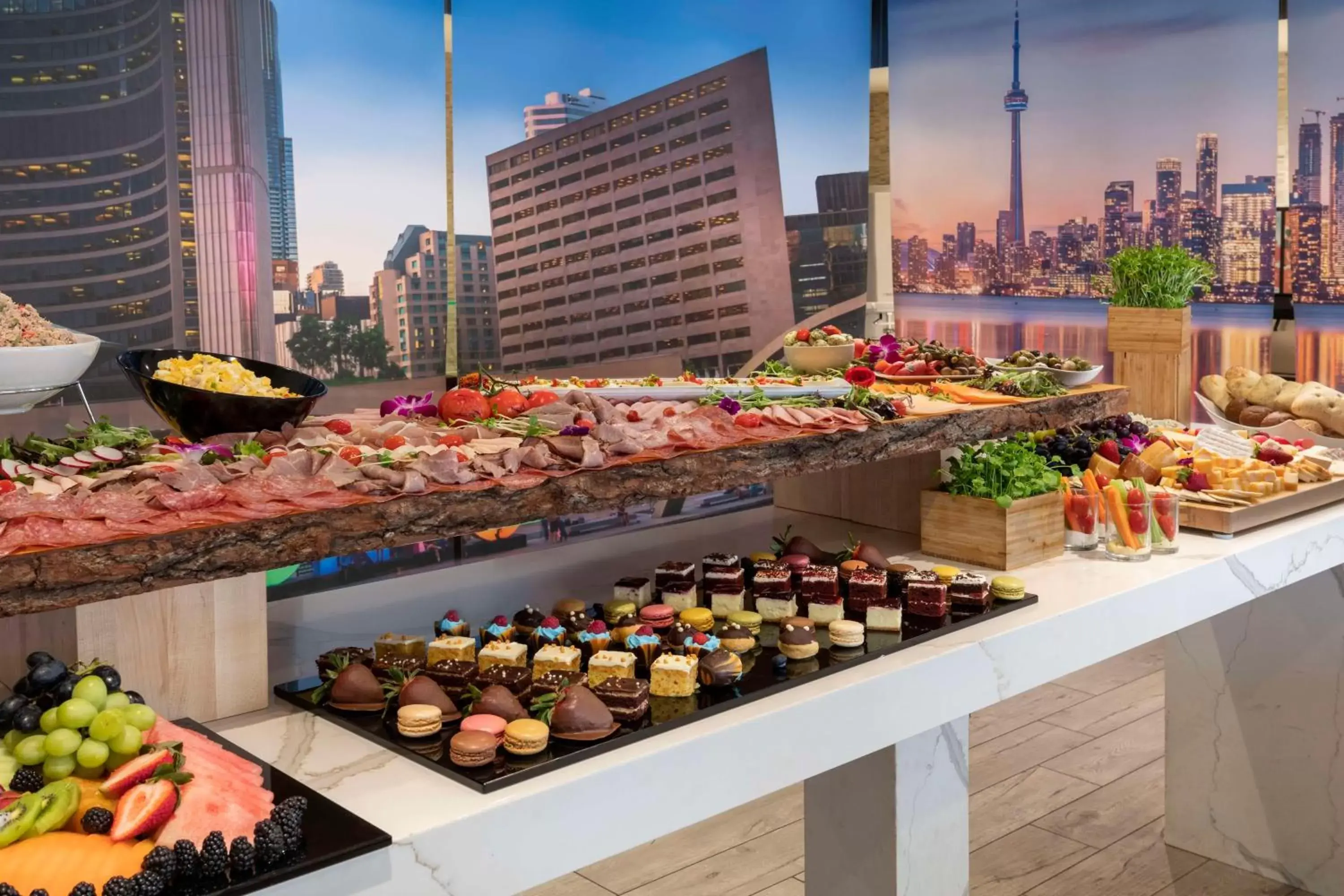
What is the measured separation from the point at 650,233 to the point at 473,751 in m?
6.17

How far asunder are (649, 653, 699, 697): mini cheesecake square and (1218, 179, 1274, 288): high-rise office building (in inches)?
213

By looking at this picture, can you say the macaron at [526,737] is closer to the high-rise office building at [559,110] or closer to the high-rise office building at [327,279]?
the high-rise office building at [327,279]

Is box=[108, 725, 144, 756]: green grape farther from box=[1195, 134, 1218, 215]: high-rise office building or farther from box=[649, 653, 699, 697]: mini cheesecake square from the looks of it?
box=[1195, 134, 1218, 215]: high-rise office building

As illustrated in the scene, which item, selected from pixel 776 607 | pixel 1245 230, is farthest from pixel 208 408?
pixel 1245 230

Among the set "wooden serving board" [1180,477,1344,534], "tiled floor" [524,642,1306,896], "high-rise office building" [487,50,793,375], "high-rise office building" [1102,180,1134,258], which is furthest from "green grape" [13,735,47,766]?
"high-rise office building" [1102,180,1134,258]

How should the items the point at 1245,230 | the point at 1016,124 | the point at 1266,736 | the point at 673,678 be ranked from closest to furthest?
the point at 673,678 → the point at 1266,736 → the point at 1245,230 → the point at 1016,124

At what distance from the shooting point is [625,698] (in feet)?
6.49

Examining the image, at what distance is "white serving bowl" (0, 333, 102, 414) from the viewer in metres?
1.71

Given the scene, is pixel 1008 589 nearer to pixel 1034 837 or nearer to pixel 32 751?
pixel 1034 837

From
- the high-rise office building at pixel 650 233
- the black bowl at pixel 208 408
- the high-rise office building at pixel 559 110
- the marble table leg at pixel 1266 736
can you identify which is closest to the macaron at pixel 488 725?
the black bowl at pixel 208 408

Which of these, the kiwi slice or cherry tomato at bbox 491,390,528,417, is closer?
the kiwi slice

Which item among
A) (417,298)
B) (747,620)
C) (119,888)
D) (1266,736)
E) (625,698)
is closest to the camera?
(119,888)

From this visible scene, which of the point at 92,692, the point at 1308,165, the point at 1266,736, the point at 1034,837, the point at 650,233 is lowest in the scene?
the point at 1034,837

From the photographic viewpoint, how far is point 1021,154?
7.56 metres
